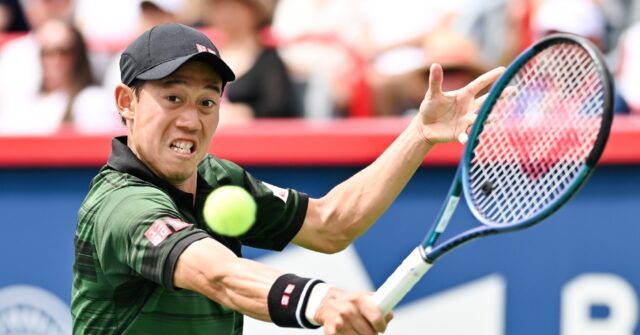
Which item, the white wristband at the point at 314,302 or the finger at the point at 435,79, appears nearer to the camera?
the white wristband at the point at 314,302

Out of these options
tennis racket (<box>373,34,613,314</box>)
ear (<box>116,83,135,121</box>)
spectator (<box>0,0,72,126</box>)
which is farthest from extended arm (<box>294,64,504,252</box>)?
spectator (<box>0,0,72,126</box>)

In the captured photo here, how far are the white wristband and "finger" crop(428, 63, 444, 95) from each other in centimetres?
102

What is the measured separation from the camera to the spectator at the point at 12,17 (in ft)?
29.1

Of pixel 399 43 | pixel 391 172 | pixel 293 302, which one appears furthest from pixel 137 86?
pixel 399 43

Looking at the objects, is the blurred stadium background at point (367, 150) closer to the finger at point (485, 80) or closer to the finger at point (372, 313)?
the finger at point (485, 80)

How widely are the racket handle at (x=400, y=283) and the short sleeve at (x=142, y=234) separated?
531 mm

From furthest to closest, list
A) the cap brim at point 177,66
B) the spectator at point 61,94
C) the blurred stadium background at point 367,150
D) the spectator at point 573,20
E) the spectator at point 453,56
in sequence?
the spectator at point 61,94
the spectator at point 573,20
the spectator at point 453,56
the blurred stadium background at point 367,150
the cap brim at point 177,66

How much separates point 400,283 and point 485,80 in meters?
1.07

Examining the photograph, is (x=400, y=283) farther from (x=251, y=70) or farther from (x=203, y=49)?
(x=251, y=70)

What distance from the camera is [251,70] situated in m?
6.89

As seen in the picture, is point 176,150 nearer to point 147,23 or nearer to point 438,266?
point 438,266

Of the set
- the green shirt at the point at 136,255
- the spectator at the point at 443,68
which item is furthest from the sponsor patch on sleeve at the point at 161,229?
the spectator at the point at 443,68

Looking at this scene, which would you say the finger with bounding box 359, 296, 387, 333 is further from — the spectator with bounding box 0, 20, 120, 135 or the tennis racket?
the spectator with bounding box 0, 20, 120, 135

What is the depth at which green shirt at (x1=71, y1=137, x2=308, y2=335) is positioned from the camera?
3.42 metres
